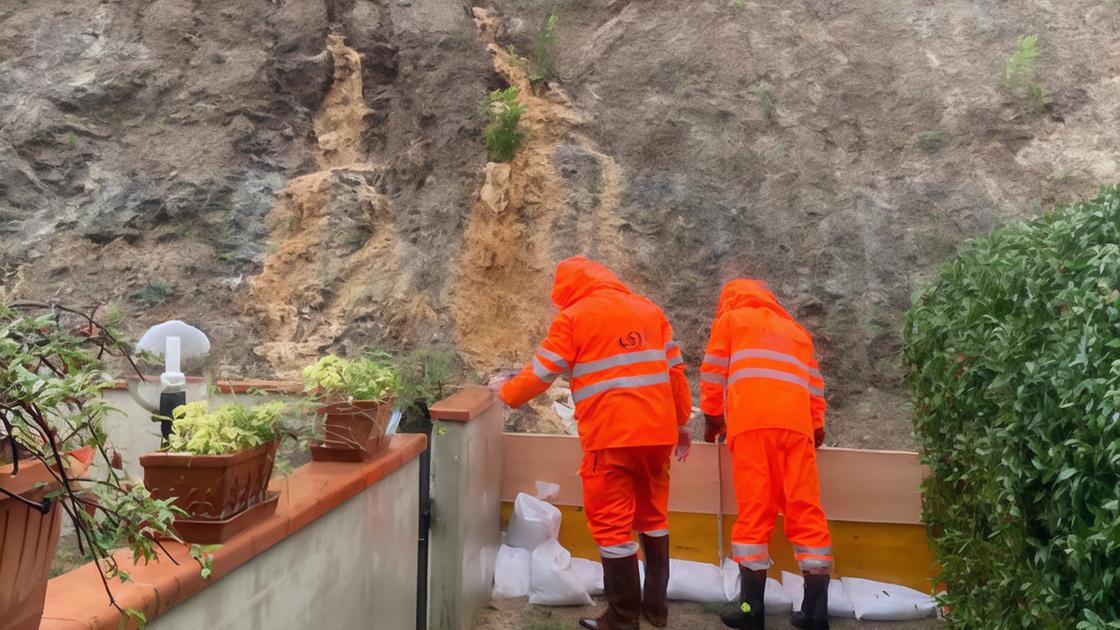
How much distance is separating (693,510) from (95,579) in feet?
11.8

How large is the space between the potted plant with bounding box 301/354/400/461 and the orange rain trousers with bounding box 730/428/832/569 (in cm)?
199

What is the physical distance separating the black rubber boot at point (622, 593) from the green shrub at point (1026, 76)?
705 centimetres

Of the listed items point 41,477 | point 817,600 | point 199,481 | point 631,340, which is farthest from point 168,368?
point 817,600

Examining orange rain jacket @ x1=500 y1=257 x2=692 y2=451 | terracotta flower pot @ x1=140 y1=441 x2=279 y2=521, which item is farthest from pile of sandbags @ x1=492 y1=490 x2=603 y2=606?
terracotta flower pot @ x1=140 y1=441 x2=279 y2=521

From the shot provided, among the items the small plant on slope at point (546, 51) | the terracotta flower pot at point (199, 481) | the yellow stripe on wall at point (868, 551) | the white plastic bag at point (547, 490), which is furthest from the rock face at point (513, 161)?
the terracotta flower pot at point (199, 481)

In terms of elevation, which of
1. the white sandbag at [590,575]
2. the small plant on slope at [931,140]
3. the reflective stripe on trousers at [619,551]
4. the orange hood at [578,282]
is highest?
the small plant on slope at [931,140]

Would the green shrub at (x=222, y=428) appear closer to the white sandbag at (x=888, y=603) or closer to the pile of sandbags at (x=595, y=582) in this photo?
the pile of sandbags at (x=595, y=582)

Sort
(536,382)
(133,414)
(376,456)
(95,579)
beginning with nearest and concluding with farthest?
1. (95,579)
2. (376,456)
3. (536,382)
4. (133,414)

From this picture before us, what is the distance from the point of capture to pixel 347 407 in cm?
291

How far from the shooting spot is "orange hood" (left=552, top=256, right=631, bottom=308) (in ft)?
14.0

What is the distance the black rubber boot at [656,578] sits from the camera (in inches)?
164

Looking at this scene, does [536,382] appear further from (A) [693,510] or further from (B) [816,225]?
(B) [816,225]

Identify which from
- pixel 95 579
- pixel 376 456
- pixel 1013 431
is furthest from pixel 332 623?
pixel 1013 431

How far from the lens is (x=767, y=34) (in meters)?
9.30
